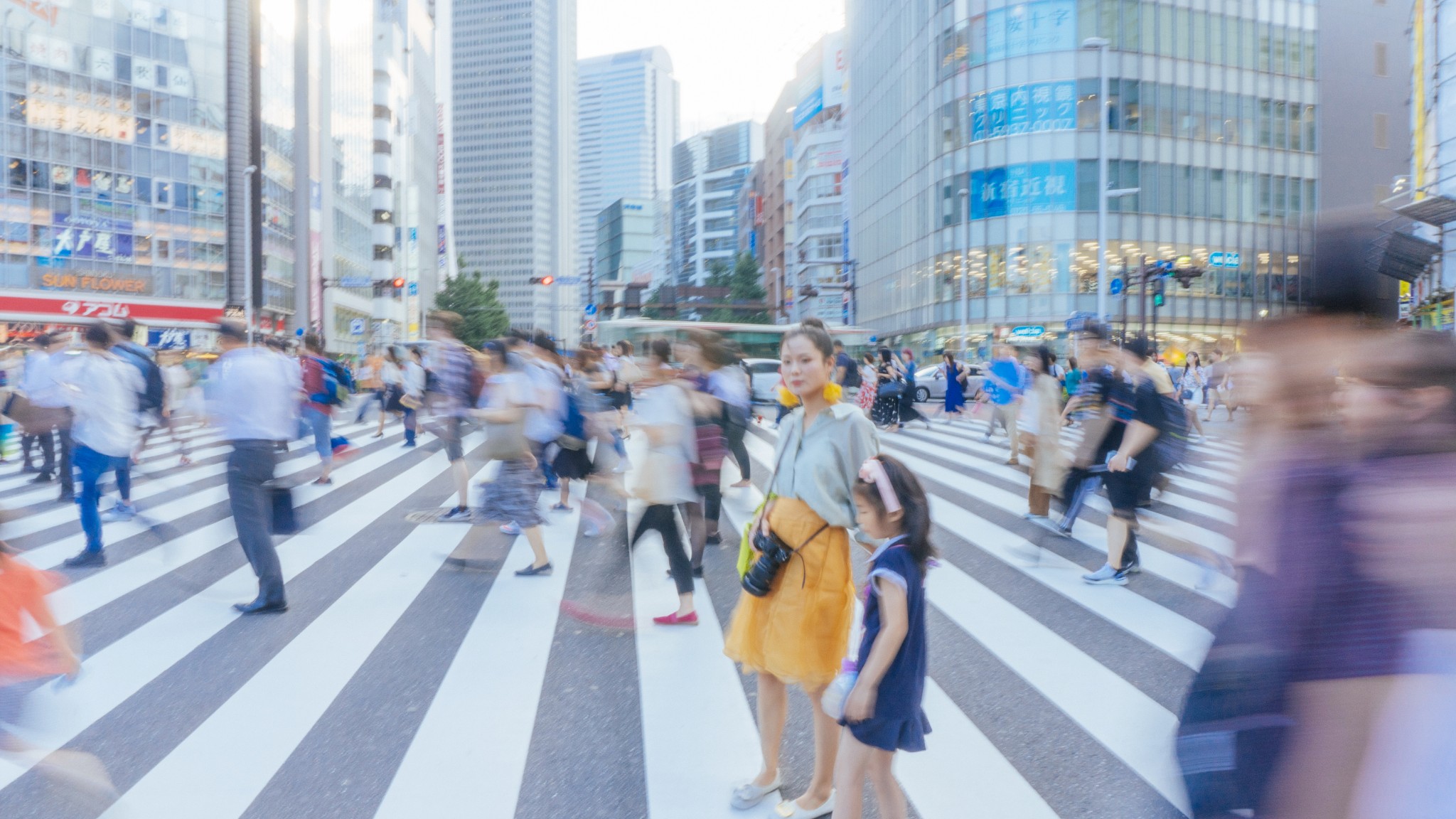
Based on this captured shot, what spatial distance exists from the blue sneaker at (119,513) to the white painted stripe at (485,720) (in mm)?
4775

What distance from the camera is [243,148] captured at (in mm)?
48031

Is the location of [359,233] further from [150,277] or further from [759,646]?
[759,646]

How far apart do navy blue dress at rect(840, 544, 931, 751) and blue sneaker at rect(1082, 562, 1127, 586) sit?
14.3 feet

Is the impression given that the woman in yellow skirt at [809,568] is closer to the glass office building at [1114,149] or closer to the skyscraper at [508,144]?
the glass office building at [1114,149]

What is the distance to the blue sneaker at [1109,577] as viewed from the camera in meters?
6.52

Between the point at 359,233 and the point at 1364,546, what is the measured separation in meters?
77.7

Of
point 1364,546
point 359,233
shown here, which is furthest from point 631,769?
point 359,233

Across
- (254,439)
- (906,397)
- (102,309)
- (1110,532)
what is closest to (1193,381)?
(906,397)

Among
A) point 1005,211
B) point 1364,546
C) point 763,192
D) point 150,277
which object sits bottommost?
point 1364,546

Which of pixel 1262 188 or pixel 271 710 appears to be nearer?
pixel 271 710

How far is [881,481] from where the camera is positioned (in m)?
2.66

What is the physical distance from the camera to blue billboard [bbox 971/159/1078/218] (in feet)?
142

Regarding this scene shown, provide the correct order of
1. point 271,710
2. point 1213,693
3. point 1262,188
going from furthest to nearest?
point 1262,188, point 271,710, point 1213,693

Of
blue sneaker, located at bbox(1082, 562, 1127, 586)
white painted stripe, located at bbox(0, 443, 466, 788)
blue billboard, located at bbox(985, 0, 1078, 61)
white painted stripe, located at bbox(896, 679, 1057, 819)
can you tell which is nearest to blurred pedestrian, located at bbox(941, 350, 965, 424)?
blue sneaker, located at bbox(1082, 562, 1127, 586)
